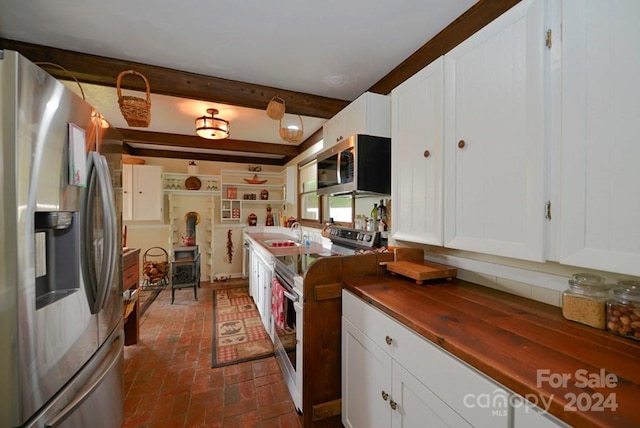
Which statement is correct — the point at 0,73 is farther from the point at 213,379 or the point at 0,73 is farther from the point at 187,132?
the point at 187,132

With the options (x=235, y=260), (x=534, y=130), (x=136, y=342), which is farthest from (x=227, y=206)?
(x=534, y=130)

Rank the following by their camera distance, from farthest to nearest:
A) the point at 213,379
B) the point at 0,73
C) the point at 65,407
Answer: the point at 213,379 → the point at 65,407 → the point at 0,73

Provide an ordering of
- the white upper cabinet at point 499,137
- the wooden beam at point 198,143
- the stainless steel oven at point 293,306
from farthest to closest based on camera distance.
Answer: the wooden beam at point 198,143 → the stainless steel oven at point 293,306 → the white upper cabinet at point 499,137

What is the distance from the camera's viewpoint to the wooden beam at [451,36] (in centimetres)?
139

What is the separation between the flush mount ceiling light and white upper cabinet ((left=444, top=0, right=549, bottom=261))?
2.53m

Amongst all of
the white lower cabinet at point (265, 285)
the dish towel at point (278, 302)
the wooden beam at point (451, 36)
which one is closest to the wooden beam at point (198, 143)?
the white lower cabinet at point (265, 285)

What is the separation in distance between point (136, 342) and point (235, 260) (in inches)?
101

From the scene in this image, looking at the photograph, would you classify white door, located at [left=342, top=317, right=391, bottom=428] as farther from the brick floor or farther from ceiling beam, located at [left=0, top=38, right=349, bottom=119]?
ceiling beam, located at [left=0, top=38, right=349, bottom=119]

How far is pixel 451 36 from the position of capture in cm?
161

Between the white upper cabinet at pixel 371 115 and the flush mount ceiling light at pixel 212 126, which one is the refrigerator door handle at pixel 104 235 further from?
the flush mount ceiling light at pixel 212 126

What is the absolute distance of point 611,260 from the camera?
797mm

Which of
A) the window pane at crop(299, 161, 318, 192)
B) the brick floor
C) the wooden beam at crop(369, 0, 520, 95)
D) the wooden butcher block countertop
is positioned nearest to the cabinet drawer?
the brick floor

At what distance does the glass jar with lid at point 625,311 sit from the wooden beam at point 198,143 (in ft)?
13.8

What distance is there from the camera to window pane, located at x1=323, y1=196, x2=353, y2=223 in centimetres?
297
